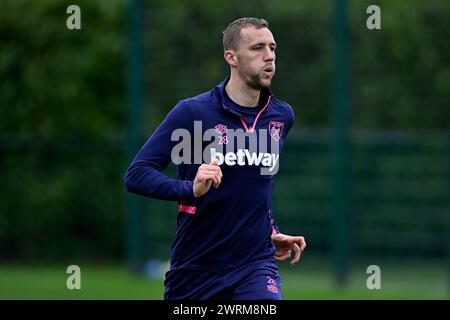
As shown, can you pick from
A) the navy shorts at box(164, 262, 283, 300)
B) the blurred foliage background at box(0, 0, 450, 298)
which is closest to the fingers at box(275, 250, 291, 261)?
the navy shorts at box(164, 262, 283, 300)

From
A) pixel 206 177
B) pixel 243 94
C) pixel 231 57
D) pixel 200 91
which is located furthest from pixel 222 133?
pixel 200 91

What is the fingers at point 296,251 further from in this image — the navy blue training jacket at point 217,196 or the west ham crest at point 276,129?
the west ham crest at point 276,129

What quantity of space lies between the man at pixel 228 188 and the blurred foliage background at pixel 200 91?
766cm

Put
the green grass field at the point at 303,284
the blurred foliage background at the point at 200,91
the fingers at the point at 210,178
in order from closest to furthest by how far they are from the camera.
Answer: the fingers at the point at 210,178 < the green grass field at the point at 303,284 < the blurred foliage background at the point at 200,91

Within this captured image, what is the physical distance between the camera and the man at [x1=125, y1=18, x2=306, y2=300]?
722cm

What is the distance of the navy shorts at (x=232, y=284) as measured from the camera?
720 cm

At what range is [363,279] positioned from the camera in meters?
14.9

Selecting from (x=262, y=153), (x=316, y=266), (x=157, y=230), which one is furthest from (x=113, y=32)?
(x=262, y=153)

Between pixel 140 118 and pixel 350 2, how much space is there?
3.30 metres

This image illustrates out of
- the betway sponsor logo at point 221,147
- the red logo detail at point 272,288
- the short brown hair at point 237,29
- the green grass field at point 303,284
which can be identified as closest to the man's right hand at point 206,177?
the betway sponsor logo at point 221,147

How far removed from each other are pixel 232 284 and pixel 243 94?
1.24m

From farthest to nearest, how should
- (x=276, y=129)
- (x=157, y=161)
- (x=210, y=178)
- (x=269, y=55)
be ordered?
(x=276, y=129) → (x=269, y=55) → (x=157, y=161) → (x=210, y=178)

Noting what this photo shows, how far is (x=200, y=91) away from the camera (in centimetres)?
1559

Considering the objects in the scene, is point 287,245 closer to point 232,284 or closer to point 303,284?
point 232,284
